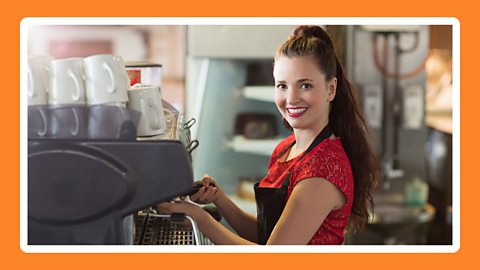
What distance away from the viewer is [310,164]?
4.37 feet

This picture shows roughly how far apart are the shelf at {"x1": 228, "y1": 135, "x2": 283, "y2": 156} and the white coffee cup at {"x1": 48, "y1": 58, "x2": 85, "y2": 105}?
586 millimetres

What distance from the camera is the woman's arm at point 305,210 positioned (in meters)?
1.31

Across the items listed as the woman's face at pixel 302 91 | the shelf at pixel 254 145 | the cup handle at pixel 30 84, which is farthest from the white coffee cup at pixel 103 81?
the shelf at pixel 254 145

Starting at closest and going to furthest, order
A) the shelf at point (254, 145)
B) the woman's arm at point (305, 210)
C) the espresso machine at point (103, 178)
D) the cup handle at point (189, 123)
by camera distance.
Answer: the espresso machine at point (103, 178), the woman's arm at point (305, 210), the cup handle at point (189, 123), the shelf at point (254, 145)

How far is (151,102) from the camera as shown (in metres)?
1.29

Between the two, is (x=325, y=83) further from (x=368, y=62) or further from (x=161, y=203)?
(x=368, y=62)

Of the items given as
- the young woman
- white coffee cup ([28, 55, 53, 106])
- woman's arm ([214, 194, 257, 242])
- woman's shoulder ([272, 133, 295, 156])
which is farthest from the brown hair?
white coffee cup ([28, 55, 53, 106])

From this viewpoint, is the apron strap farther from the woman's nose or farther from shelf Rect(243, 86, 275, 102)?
shelf Rect(243, 86, 275, 102)

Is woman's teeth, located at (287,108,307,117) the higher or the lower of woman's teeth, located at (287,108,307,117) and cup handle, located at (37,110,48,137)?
the higher

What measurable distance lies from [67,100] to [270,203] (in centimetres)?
45

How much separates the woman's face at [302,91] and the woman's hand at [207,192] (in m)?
0.22

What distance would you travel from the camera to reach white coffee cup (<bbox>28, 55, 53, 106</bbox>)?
4.11ft

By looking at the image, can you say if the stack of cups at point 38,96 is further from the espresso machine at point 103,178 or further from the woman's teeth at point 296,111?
the woman's teeth at point 296,111

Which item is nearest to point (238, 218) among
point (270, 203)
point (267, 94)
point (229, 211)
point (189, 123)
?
point (229, 211)
